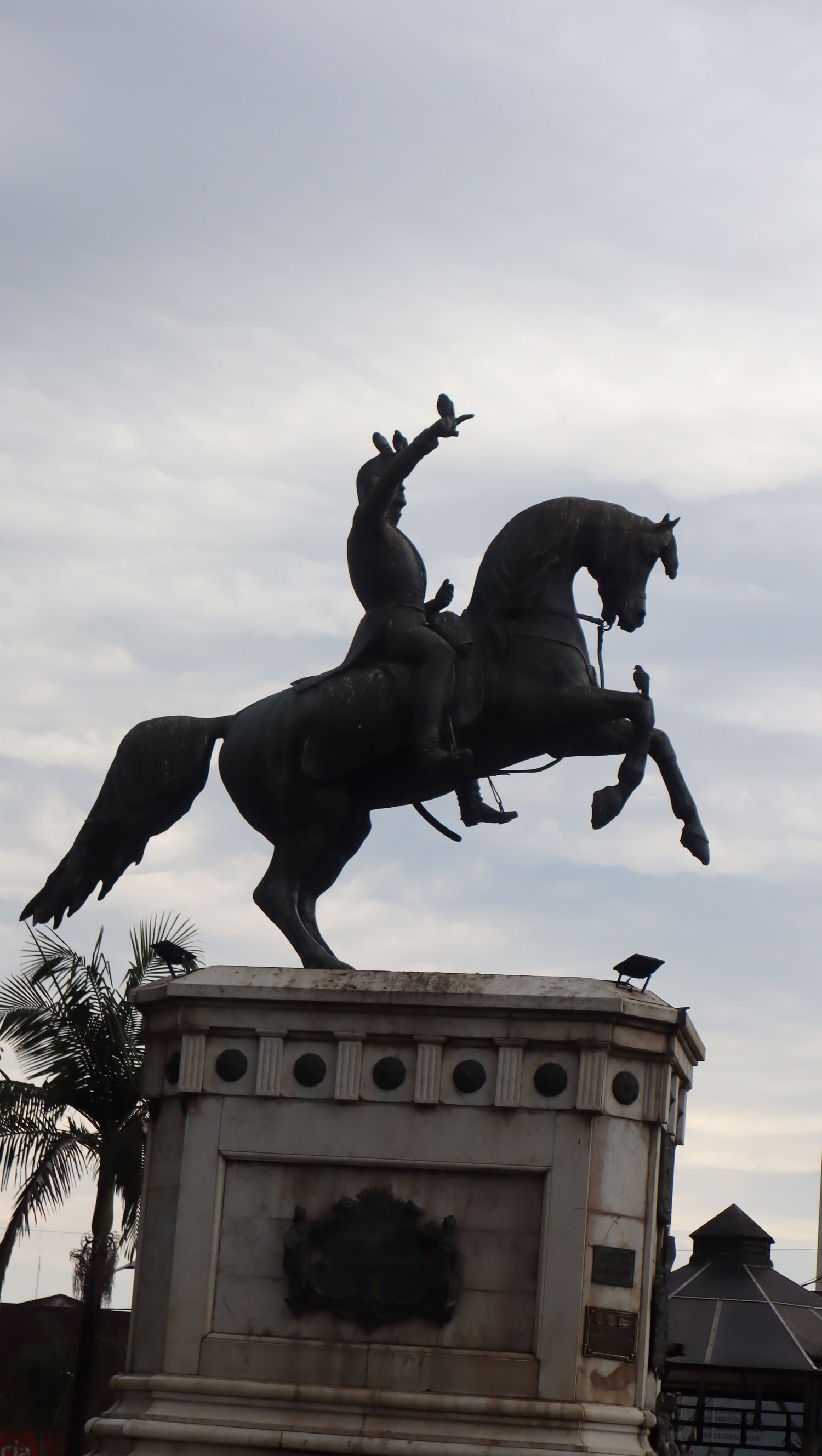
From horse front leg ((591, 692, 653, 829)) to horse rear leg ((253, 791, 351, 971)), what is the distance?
66.3 inches

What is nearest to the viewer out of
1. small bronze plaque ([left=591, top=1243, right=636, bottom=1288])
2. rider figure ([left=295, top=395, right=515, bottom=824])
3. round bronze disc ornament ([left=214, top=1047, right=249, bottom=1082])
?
small bronze plaque ([left=591, top=1243, right=636, bottom=1288])

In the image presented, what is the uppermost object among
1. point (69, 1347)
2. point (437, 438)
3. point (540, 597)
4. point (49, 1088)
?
point (437, 438)

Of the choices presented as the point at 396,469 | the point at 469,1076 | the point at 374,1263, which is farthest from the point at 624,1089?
the point at 396,469

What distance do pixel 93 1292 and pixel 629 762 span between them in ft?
33.5

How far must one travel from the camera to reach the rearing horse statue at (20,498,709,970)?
1268 centimetres

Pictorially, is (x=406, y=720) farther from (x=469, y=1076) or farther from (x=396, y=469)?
(x=469, y=1076)

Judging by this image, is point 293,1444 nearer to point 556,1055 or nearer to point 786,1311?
point 556,1055

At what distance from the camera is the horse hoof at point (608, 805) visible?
1274 centimetres

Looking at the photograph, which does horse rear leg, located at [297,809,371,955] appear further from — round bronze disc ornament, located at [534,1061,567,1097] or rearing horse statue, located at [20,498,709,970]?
round bronze disc ornament, located at [534,1061,567,1097]

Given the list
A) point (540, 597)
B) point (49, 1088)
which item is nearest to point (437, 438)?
point (540, 597)

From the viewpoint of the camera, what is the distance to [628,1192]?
36.6 feet

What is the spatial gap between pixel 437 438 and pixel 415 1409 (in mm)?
5982

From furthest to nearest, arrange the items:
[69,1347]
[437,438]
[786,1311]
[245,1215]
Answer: [69,1347] < [786,1311] < [437,438] < [245,1215]

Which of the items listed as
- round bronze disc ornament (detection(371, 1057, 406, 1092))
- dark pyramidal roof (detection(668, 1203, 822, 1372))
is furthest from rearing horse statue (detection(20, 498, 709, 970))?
dark pyramidal roof (detection(668, 1203, 822, 1372))
